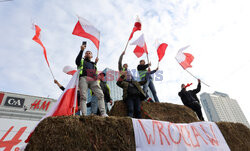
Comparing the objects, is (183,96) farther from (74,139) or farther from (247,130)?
(74,139)

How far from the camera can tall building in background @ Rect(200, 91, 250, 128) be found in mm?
129250

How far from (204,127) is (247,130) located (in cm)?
143

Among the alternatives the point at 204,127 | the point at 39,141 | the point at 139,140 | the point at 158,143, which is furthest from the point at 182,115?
the point at 39,141

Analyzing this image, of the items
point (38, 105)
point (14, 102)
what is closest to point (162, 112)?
point (38, 105)

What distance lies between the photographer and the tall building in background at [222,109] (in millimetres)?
129250

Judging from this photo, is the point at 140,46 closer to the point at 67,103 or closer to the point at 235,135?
the point at 67,103

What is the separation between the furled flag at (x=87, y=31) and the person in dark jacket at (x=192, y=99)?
3990 mm

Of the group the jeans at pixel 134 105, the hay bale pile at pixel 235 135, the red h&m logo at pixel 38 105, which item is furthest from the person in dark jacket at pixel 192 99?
the red h&m logo at pixel 38 105

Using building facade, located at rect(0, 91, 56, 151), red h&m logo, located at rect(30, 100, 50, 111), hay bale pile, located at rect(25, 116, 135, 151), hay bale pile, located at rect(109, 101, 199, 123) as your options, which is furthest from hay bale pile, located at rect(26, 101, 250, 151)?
red h&m logo, located at rect(30, 100, 50, 111)

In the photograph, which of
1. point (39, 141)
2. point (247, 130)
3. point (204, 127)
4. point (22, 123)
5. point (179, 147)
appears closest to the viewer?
point (39, 141)

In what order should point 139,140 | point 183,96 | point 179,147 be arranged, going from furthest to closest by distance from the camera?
point 183,96, point 179,147, point 139,140

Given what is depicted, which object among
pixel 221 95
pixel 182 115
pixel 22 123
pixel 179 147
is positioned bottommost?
pixel 179 147

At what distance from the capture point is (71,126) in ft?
7.14

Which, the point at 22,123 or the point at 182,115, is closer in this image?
the point at 182,115
